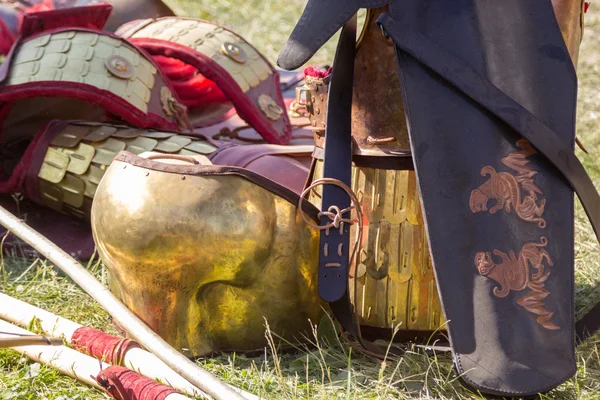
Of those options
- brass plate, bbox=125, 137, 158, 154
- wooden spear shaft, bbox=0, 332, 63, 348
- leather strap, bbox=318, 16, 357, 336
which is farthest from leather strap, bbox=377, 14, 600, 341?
brass plate, bbox=125, 137, 158, 154

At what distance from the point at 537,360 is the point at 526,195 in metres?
0.36

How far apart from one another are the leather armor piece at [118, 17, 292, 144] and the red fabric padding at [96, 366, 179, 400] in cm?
169

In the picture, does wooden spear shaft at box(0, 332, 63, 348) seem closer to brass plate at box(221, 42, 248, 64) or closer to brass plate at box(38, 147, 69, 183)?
brass plate at box(38, 147, 69, 183)

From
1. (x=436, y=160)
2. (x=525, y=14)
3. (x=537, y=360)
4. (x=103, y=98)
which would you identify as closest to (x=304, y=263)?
(x=436, y=160)

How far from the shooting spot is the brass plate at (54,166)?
292 centimetres

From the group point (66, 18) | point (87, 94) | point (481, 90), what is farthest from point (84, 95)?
point (481, 90)

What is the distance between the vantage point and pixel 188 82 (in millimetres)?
3732

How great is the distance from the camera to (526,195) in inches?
78.3

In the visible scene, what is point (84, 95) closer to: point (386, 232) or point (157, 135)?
point (157, 135)

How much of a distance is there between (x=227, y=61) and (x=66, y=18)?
62 cm

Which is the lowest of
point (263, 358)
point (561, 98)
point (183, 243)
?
point (263, 358)

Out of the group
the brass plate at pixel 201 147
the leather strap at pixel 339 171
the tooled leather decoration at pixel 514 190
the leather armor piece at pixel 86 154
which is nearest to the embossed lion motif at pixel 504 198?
the tooled leather decoration at pixel 514 190

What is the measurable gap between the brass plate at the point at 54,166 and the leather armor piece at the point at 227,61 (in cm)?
71

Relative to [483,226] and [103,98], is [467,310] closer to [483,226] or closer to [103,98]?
[483,226]
